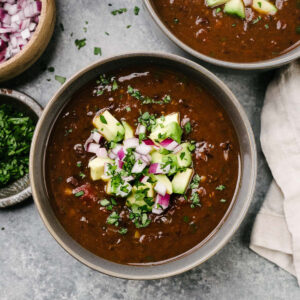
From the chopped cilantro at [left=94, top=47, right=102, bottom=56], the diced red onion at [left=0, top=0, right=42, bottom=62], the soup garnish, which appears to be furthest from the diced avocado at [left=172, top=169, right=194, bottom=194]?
the diced red onion at [left=0, top=0, right=42, bottom=62]

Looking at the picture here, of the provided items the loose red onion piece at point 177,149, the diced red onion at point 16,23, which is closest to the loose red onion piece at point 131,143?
the loose red onion piece at point 177,149

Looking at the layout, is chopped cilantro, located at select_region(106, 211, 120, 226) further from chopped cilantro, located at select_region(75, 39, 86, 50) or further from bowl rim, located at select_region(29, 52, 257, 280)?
chopped cilantro, located at select_region(75, 39, 86, 50)

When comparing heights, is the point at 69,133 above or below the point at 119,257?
above

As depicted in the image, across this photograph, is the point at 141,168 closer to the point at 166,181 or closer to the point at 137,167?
the point at 137,167

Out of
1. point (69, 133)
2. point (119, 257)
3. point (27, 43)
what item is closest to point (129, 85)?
point (69, 133)

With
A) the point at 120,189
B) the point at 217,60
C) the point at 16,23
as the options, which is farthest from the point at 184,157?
the point at 16,23

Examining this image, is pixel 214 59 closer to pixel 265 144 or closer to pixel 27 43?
pixel 265 144
